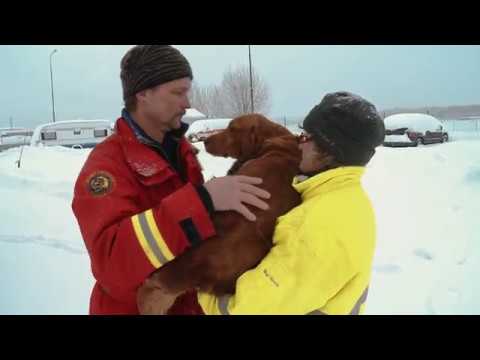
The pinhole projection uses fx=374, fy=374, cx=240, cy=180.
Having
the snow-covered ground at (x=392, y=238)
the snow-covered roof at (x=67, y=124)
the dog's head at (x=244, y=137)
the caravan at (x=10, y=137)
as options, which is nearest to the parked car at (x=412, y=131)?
the snow-covered ground at (x=392, y=238)

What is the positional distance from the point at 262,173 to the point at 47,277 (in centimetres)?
326

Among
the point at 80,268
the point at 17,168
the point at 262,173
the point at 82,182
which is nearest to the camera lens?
the point at 82,182

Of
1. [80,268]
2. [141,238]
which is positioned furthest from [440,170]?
[141,238]

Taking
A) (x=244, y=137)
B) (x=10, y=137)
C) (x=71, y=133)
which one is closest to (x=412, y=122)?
(x=244, y=137)

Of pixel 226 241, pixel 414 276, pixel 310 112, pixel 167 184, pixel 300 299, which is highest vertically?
pixel 310 112

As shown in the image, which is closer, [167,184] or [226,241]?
[226,241]

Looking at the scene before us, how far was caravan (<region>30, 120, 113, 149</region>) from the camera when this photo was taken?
13.6 meters

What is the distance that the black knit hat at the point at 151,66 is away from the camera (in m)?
1.14

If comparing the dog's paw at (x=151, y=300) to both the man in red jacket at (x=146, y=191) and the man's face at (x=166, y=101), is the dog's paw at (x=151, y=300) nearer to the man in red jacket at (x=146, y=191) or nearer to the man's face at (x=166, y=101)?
the man in red jacket at (x=146, y=191)

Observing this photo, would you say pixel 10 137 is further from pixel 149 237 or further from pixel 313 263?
pixel 313 263

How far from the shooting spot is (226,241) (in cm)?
107

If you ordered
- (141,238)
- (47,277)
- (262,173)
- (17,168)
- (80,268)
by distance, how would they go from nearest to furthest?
1. (141,238)
2. (262,173)
3. (47,277)
4. (80,268)
5. (17,168)

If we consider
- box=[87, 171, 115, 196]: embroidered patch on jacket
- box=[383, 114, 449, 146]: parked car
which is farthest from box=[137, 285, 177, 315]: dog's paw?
box=[383, 114, 449, 146]: parked car

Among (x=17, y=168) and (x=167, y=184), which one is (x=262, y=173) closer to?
(x=167, y=184)
